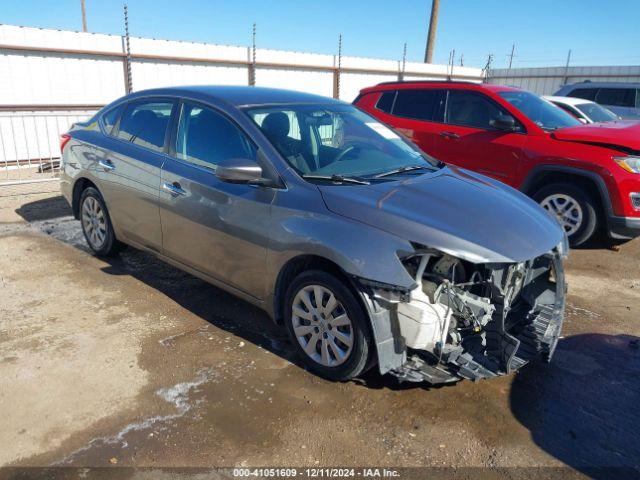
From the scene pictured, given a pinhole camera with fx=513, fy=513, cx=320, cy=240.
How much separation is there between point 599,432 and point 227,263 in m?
2.61

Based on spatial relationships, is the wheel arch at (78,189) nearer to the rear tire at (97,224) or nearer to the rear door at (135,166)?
the rear tire at (97,224)

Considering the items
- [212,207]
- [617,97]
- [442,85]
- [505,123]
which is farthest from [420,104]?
[617,97]

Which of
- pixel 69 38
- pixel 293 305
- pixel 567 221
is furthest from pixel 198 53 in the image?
pixel 293 305

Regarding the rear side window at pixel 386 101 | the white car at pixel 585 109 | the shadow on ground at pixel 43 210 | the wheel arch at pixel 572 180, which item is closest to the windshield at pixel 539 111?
the wheel arch at pixel 572 180

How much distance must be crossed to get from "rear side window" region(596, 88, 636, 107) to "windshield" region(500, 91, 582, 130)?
769cm

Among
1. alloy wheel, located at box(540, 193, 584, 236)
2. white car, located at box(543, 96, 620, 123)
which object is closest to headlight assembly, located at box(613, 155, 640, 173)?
alloy wheel, located at box(540, 193, 584, 236)

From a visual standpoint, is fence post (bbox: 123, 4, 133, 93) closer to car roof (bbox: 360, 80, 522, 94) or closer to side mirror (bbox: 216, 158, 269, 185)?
car roof (bbox: 360, 80, 522, 94)

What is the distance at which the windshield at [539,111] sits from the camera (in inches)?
263

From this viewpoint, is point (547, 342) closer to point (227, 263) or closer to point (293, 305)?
point (293, 305)

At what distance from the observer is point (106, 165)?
482 centimetres

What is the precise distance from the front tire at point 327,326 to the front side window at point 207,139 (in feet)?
3.40

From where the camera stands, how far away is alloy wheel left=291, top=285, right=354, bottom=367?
10.4 ft

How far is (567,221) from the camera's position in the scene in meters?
6.23

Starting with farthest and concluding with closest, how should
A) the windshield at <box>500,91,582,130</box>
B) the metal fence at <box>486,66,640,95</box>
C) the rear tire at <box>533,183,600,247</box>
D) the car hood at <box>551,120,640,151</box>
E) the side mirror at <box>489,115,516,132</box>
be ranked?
the metal fence at <box>486,66,640,95</box> < the windshield at <box>500,91,582,130</box> < the side mirror at <box>489,115,516,132</box> < the rear tire at <box>533,183,600,247</box> < the car hood at <box>551,120,640,151</box>
